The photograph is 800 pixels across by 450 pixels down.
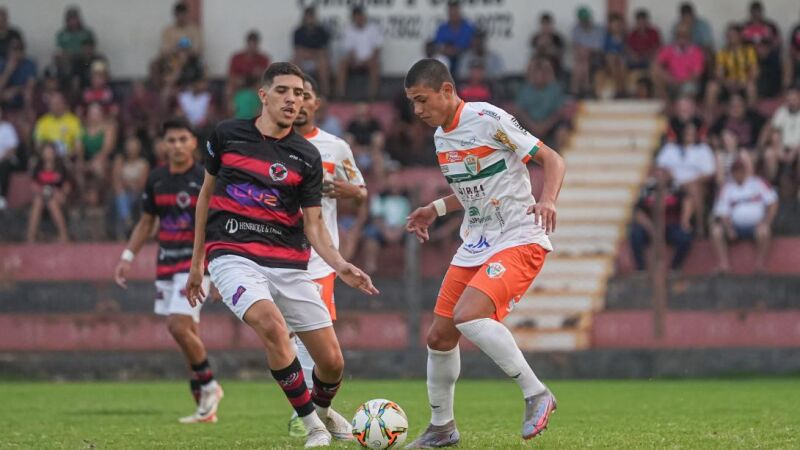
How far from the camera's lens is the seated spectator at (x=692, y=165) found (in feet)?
67.6

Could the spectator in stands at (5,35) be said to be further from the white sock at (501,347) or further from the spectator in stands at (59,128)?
the white sock at (501,347)

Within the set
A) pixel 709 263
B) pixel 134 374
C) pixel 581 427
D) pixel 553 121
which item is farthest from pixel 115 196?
pixel 581 427

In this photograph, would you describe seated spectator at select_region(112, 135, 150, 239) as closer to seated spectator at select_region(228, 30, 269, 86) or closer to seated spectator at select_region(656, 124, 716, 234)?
seated spectator at select_region(228, 30, 269, 86)

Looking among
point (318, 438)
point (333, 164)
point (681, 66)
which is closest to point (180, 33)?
point (681, 66)

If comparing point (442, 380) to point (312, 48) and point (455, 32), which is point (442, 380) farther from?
point (312, 48)

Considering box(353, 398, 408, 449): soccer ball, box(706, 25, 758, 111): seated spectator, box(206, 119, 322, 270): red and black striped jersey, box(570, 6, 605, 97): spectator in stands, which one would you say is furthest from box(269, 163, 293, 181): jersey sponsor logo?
box(570, 6, 605, 97): spectator in stands

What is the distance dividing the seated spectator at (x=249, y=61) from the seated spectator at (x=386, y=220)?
451cm

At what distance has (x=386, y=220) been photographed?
67.2ft

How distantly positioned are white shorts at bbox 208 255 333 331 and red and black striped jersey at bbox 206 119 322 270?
0.06m

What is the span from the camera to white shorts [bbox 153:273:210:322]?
12.9 metres

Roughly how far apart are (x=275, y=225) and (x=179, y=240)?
3.46m

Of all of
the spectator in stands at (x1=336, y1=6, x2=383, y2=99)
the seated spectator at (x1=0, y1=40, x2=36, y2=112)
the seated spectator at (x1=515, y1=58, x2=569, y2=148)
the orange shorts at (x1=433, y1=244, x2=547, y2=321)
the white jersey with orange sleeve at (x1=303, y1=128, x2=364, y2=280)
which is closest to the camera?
the orange shorts at (x1=433, y1=244, x2=547, y2=321)

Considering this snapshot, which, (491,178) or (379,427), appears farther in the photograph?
(491,178)

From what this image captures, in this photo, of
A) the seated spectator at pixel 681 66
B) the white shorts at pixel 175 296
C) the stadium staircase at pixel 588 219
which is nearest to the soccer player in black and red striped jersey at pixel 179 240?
the white shorts at pixel 175 296
